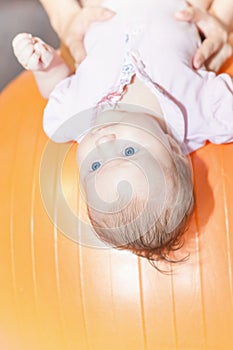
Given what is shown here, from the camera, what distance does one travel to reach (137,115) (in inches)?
46.8

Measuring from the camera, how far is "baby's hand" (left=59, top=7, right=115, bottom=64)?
137cm

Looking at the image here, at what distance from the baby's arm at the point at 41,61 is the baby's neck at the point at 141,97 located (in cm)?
17

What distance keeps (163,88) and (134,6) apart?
0.20 meters

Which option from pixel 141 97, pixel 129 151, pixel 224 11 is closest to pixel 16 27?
pixel 224 11

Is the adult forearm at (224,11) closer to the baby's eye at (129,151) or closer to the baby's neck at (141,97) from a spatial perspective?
the baby's neck at (141,97)

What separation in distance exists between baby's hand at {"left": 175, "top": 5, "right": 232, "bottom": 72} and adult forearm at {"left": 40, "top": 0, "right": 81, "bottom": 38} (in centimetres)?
25

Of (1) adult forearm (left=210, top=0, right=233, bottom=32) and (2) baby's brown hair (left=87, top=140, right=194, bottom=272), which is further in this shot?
(1) adult forearm (left=210, top=0, right=233, bottom=32)

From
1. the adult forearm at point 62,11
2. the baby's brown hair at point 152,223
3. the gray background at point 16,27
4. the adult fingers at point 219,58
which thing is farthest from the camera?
the gray background at point 16,27

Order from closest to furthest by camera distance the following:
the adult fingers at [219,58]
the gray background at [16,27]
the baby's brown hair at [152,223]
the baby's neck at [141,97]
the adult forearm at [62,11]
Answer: the baby's brown hair at [152,223] → the baby's neck at [141,97] → the adult fingers at [219,58] → the adult forearm at [62,11] → the gray background at [16,27]

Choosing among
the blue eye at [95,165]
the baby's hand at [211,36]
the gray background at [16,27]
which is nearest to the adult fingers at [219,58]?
the baby's hand at [211,36]

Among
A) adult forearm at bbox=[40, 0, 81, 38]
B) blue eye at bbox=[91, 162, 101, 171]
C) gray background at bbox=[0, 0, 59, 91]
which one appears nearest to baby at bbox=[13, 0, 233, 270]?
blue eye at bbox=[91, 162, 101, 171]

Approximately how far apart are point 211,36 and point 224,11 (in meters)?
0.10

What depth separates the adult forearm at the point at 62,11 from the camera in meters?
1.48

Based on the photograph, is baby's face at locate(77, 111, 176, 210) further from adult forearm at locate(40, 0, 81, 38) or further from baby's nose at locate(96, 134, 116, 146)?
adult forearm at locate(40, 0, 81, 38)
